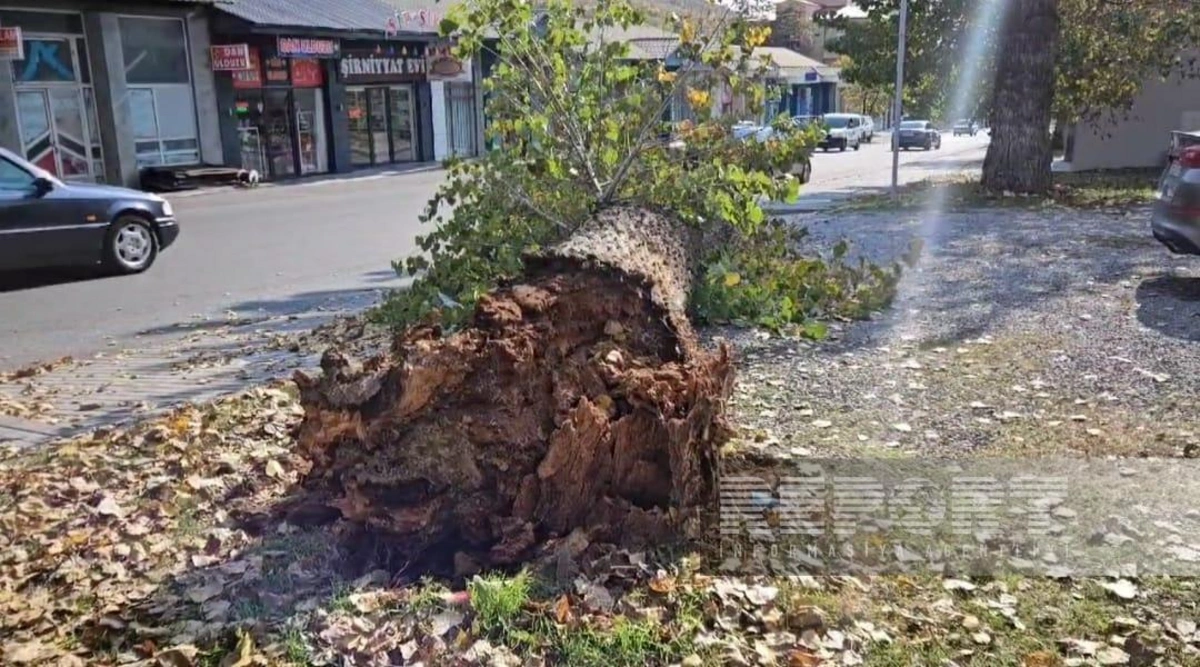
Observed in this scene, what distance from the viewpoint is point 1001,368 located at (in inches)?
241

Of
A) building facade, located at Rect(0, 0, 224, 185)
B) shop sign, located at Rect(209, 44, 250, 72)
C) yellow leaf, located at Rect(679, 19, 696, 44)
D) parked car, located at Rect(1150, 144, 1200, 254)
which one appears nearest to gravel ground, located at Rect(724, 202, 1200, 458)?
parked car, located at Rect(1150, 144, 1200, 254)

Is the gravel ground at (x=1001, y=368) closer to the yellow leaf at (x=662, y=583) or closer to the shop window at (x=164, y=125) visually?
the yellow leaf at (x=662, y=583)

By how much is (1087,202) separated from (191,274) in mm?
13270

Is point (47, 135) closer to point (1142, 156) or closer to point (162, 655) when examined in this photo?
point (162, 655)

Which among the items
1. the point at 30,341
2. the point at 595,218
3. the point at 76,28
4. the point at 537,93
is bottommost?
the point at 30,341

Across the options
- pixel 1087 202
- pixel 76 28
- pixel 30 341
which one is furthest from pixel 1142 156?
pixel 76 28

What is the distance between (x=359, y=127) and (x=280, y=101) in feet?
11.2

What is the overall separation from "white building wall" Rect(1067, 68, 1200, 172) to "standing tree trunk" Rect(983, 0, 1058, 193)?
312 inches

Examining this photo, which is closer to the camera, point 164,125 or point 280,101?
point 164,125

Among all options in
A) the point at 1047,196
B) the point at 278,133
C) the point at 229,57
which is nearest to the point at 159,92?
the point at 229,57

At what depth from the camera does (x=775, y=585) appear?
3496 mm

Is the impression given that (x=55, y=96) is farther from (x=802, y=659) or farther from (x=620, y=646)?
(x=802, y=659)

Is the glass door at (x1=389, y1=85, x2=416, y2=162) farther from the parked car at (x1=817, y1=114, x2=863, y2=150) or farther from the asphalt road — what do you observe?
the parked car at (x1=817, y1=114, x2=863, y2=150)

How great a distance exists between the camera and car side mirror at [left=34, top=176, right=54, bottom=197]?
10.8 metres
